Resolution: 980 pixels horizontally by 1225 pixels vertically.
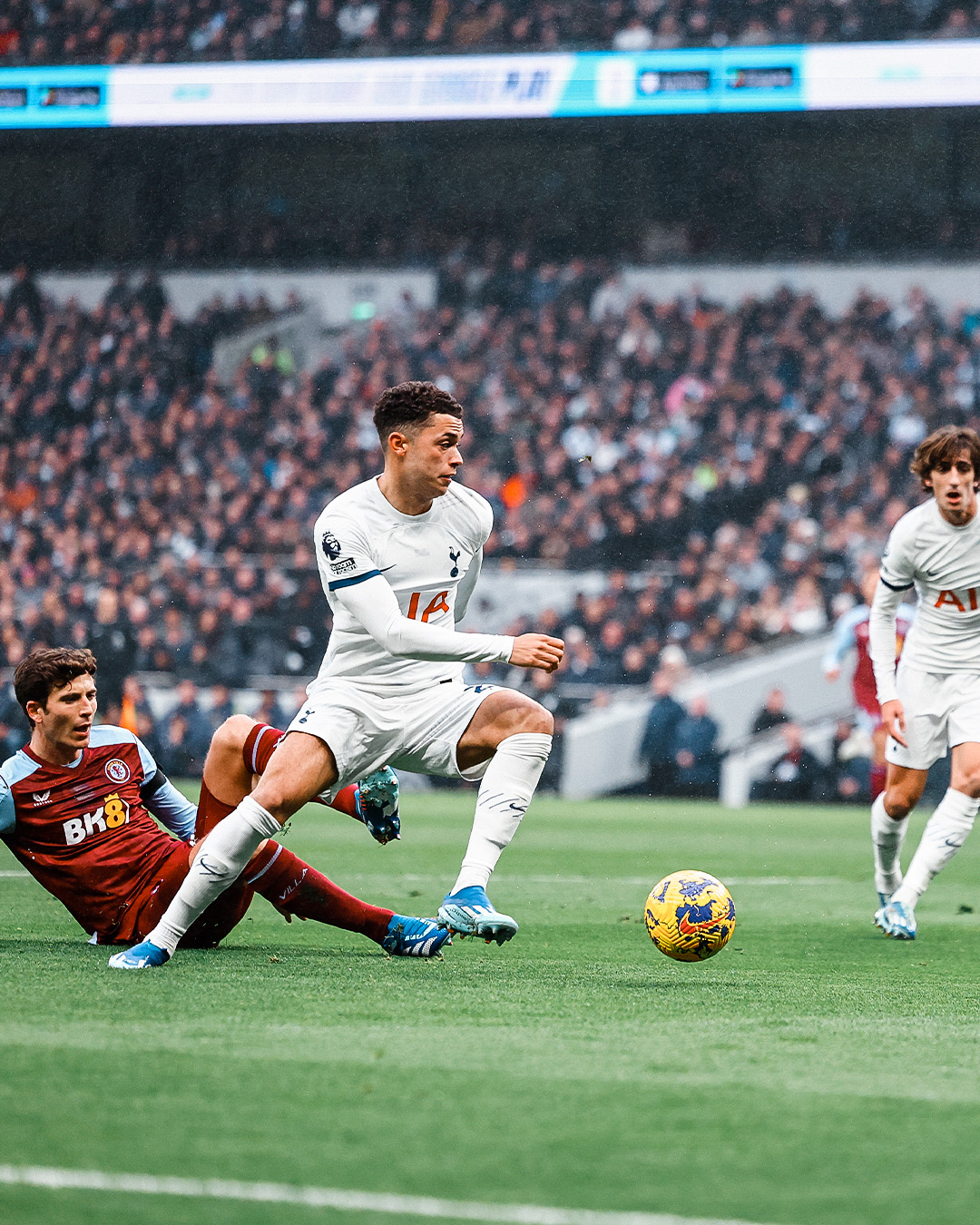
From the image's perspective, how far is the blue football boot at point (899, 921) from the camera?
21.4ft

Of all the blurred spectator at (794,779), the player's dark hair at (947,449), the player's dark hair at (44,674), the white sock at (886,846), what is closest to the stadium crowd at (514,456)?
the blurred spectator at (794,779)

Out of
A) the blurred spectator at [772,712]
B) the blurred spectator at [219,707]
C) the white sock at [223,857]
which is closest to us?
the white sock at [223,857]

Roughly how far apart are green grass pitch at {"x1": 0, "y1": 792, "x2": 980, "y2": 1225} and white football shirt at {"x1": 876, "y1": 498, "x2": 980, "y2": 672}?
1167 millimetres

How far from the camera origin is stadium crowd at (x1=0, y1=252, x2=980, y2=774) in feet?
61.4

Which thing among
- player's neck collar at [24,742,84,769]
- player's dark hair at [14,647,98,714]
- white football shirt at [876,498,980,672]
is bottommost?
player's neck collar at [24,742,84,769]

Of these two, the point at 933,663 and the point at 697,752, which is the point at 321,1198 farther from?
the point at 697,752

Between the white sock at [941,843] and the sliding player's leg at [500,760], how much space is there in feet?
6.25

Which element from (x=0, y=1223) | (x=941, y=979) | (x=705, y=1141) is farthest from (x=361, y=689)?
(x=0, y=1223)

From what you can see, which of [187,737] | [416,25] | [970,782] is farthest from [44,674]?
[416,25]

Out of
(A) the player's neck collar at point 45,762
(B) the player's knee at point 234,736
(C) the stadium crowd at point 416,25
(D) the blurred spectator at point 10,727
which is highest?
(C) the stadium crowd at point 416,25

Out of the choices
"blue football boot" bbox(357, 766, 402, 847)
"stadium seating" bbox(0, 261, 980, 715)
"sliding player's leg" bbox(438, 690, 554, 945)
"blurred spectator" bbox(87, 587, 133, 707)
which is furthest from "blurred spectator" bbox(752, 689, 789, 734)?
"sliding player's leg" bbox(438, 690, 554, 945)

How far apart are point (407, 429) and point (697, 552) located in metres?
13.7

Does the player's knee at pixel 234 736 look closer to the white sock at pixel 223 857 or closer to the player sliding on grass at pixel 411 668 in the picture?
the player sliding on grass at pixel 411 668

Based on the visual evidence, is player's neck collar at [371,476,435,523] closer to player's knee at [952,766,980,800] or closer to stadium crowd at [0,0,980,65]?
player's knee at [952,766,980,800]
